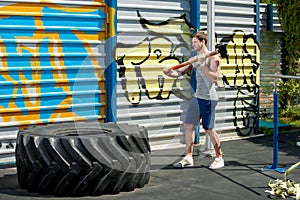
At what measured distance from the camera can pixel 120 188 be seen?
625cm

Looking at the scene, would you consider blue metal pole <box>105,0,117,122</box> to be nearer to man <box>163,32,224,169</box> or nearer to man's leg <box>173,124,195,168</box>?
man <box>163,32,224,169</box>

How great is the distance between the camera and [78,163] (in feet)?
19.6

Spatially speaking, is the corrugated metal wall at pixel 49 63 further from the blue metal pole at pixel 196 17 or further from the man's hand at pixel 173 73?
the blue metal pole at pixel 196 17

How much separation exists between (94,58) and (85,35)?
1.27 ft

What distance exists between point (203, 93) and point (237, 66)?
2995 millimetres

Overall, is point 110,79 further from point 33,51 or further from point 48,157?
point 48,157

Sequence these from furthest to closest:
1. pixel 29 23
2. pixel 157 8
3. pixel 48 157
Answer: pixel 157 8 → pixel 29 23 → pixel 48 157

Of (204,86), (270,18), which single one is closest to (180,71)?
(204,86)

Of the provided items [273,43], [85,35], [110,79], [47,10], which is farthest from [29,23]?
[273,43]

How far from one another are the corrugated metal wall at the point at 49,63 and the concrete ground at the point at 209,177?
0.91 meters

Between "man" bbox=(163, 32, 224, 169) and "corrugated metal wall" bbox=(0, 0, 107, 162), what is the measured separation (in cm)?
144

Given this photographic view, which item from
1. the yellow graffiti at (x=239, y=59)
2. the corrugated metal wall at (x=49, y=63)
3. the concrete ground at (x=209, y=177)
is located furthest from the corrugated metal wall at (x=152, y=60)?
the yellow graffiti at (x=239, y=59)

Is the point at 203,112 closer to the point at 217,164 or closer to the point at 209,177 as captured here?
the point at 217,164

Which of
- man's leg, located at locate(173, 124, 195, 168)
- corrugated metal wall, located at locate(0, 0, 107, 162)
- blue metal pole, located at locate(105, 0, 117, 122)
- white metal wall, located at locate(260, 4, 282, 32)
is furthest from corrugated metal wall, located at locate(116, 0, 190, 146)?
white metal wall, located at locate(260, 4, 282, 32)
